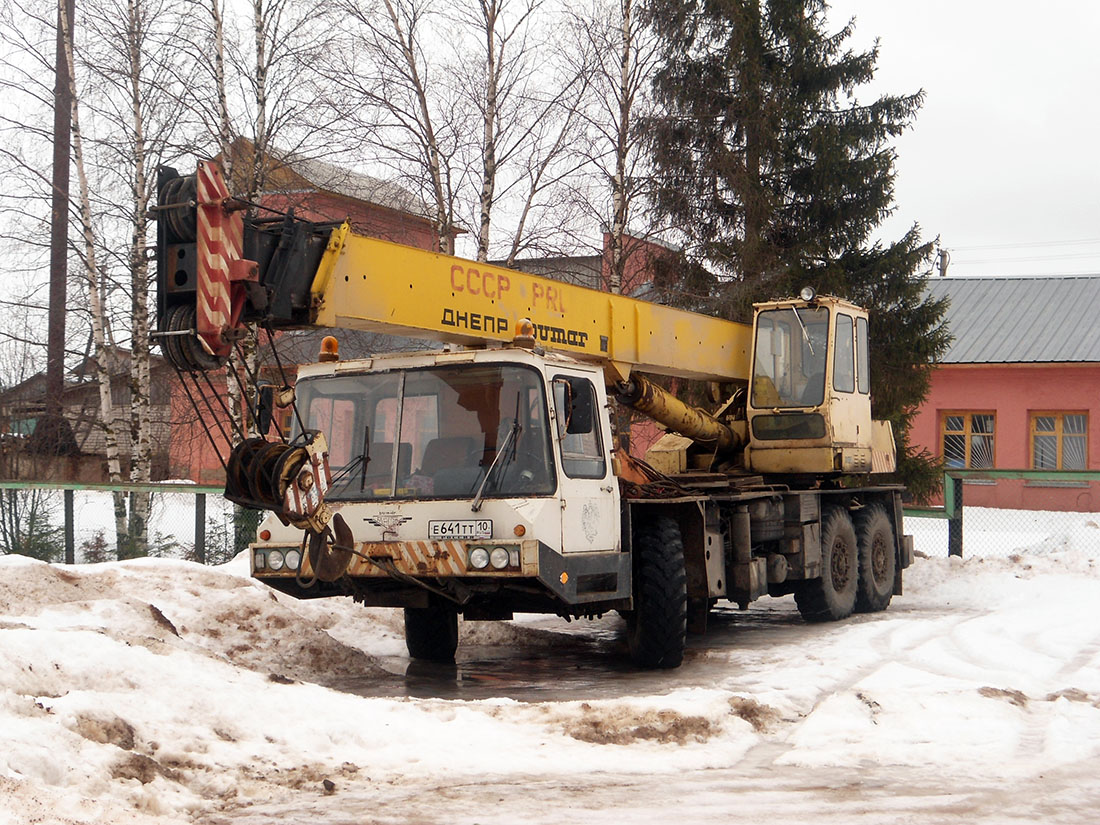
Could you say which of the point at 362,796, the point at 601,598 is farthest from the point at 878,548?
the point at 362,796

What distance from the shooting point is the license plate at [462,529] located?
9.06 meters

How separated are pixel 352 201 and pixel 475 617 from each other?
38.8 feet

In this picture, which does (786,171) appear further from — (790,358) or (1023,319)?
(1023,319)

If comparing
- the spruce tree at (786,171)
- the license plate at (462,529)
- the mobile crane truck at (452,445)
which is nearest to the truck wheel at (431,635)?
the mobile crane truck at (452,445)

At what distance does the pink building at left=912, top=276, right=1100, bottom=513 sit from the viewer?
102ft

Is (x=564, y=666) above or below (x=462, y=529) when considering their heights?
below

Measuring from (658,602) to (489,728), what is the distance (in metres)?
3.30

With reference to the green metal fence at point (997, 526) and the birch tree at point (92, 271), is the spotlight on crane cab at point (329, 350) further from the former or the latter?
the green metal fence at point (997, 526)

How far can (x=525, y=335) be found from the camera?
9.72m

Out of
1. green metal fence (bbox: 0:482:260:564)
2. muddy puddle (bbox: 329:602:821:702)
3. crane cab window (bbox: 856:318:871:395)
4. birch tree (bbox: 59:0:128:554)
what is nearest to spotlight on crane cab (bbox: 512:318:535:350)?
muddy puddle (bbox: 329:602:821:702)

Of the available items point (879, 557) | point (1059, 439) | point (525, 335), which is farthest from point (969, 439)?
point (525, 335)

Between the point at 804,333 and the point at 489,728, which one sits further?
the point at 804,333

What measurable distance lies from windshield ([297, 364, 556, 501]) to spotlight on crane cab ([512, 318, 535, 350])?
0.84 ft

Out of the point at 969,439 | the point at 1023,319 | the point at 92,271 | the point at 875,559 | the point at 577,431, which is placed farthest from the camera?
the point at 1023,319
